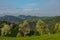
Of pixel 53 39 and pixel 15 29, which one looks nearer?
pixel 53 39

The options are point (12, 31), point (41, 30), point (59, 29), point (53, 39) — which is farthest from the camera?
point (12, 31)

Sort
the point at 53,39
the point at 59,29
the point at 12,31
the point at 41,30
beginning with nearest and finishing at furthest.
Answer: the point at 53,39 < the point at 59,29 < the point at 41,30 < the point at 12,31

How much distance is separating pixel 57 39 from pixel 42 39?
4.69ft

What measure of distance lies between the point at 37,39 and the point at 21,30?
1449 centimetres

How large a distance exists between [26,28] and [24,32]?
1.11m

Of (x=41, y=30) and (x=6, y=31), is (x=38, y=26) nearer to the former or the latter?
(x=41, y=30)

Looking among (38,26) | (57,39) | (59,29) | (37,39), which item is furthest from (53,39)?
(38,26)

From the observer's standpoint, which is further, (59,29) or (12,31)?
(12,31)

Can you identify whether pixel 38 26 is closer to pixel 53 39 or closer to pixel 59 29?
pixel 59 29

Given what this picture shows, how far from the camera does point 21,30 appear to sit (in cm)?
2917

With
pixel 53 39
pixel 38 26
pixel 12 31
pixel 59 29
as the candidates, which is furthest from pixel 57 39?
pixel 12 31

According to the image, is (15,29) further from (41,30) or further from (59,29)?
(59,29)

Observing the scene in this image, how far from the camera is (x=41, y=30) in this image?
2908cm

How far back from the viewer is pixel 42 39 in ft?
49.1
